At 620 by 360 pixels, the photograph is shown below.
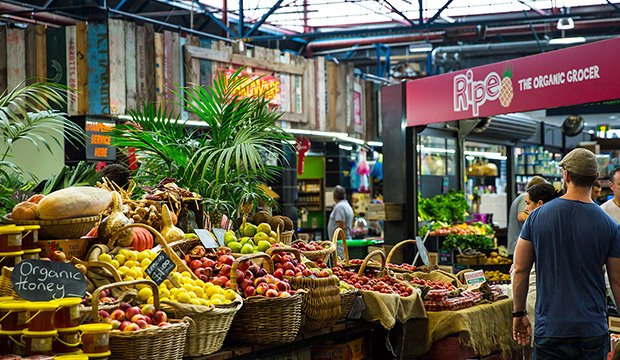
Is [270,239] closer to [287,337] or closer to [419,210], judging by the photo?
[287,337]

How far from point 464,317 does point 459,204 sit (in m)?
4.99

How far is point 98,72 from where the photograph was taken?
324 inches

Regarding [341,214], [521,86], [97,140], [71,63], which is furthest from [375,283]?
[341,214]

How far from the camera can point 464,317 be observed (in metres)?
4.22

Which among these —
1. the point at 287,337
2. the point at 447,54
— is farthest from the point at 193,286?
the point at 447,54

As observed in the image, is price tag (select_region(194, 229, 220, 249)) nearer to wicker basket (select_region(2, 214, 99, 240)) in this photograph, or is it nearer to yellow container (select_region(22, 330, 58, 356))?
wicker basket (select_region(2, 214, 99, 240))

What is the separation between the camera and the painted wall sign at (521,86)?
5.79 metres

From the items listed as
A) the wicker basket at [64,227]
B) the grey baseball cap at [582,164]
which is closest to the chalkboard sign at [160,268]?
the wicker basket at [64,227]

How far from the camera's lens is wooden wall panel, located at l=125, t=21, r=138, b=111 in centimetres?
843

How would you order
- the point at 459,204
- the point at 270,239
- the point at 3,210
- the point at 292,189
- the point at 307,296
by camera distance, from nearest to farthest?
the point at 307,296, the point at 3,210, the point at 270,239, the point at 459,204, the point at 292,189

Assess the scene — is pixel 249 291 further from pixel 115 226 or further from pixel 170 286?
pixel 115 226

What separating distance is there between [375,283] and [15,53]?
6.20 meters

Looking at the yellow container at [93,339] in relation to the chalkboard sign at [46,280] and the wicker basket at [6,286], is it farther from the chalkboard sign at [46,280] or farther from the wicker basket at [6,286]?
the wicker basket at [6,286]

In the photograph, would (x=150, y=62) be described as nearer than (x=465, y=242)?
No
